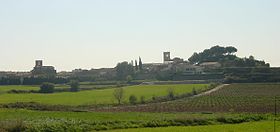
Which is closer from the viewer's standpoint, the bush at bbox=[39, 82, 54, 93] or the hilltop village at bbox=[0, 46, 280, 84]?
the bush at bbox=[39, 82, 54, 93]

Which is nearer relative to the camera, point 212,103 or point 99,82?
point 212,103

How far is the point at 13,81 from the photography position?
13438 cm

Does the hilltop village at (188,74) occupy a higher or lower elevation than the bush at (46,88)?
higher

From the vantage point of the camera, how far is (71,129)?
34.2m

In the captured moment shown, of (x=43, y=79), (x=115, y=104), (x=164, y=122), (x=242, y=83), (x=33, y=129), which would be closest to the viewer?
(x=33, y=129)

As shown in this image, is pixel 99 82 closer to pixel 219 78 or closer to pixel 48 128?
pixel 219 78

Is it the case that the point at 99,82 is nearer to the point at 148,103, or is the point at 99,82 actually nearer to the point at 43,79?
the point at 43,79

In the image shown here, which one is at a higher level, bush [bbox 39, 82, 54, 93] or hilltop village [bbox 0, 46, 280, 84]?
hilltop village [bbox 0, 46, 280, 84]

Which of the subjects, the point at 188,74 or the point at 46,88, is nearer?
the point at 46,88

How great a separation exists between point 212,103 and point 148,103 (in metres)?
11.9

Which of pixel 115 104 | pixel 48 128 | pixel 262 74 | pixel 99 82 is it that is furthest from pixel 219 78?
pixel 48 128

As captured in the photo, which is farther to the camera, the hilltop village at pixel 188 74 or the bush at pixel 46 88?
the hilltop village at pixel 188 74

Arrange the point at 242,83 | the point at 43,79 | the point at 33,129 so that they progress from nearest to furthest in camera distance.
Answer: the point at 33,129 → the point at 242,83 → the point at 43,79

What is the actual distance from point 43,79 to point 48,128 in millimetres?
98463
